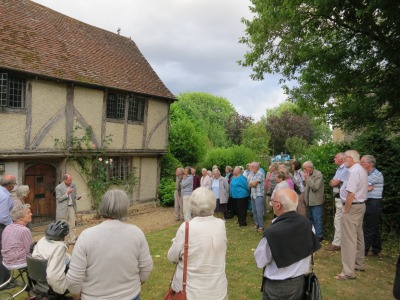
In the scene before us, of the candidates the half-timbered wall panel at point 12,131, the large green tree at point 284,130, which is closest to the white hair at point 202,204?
the half-timbered wall panel at point 12,131

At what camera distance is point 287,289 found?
326 cm

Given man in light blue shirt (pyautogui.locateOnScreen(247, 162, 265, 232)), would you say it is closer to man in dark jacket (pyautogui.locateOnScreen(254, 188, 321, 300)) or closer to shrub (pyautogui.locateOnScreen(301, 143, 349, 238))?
shrub (pyautogui.locateOnScreen(301, 143, 349, 238))

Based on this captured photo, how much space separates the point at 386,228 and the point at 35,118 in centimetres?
1069

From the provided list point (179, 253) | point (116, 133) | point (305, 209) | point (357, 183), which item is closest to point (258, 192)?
point (305, 209)

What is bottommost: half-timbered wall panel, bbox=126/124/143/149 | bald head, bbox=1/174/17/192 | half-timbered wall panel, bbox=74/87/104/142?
bald head, bbox=1/174/17/192

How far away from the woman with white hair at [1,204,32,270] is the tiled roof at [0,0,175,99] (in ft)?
23.0

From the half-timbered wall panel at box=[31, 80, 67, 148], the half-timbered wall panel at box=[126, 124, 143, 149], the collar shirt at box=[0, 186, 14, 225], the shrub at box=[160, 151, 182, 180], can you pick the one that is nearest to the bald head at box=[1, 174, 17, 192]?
the collar shirt at box=[0, 186, 14, 225]

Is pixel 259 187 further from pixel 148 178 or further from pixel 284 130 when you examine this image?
pixel 284 130

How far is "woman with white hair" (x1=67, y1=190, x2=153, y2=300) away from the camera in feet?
9.37

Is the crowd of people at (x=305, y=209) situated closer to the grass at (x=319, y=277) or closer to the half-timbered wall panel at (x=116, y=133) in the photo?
the grass at (x=319, y=277)

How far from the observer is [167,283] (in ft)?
19.5

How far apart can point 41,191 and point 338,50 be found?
10630 millimetres

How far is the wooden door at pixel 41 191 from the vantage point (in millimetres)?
11484

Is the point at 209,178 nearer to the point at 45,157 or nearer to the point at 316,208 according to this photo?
the point at 316,208
